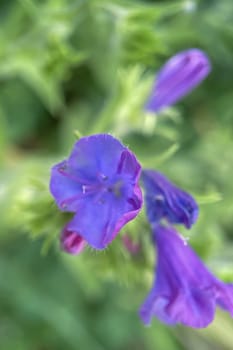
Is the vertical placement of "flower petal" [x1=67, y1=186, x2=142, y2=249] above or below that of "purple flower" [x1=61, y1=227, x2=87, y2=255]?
below

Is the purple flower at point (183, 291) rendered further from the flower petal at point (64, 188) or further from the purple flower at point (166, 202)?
the flower petal at point (64, 188)

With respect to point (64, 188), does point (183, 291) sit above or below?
below

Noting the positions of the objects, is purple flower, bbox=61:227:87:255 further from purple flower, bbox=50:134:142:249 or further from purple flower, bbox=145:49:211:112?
purple flower, bbox=145:49:211:112

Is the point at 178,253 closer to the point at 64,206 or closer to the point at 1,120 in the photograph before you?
the point at 64,206

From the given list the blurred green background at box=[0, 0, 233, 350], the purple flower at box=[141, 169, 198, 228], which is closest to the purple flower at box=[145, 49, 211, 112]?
the blurred green background at box=[0, 0, 233, 350]

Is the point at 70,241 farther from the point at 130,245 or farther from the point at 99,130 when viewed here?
the point at 99,130

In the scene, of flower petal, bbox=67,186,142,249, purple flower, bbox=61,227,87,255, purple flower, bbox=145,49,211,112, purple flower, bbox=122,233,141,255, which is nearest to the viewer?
flower petal, bbox=67,186,142,249

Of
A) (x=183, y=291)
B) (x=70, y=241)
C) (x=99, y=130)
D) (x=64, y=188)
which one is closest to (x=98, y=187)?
(x=64, y=188)
